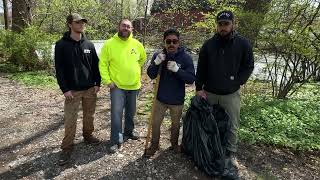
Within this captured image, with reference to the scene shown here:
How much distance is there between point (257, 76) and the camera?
8.99m

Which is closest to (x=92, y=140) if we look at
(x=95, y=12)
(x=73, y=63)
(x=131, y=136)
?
(x=131, y=136)

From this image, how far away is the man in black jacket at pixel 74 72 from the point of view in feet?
16.6

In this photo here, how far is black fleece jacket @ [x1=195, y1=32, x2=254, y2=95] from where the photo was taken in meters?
4.79

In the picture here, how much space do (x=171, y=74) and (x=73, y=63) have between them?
4.29 ft

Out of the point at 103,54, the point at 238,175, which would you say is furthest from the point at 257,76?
the point at 103,54

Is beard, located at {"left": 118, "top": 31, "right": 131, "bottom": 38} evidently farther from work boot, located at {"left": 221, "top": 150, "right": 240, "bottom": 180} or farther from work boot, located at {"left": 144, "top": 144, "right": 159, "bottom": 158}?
work boot, located at {"left": 221, "top": 150, "right": 240, "bottom": 180}

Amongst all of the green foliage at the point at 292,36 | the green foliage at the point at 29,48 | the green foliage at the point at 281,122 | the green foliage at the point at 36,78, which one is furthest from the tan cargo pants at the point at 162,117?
the green foliage at the point at 29,48

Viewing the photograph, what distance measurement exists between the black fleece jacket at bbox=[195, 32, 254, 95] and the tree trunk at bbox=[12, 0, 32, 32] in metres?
9.28

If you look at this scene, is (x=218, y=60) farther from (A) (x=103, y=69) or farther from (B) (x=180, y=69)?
(A) (x=103, y=69)

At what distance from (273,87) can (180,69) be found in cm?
450

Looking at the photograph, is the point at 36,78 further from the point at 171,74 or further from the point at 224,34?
the point at 224,34

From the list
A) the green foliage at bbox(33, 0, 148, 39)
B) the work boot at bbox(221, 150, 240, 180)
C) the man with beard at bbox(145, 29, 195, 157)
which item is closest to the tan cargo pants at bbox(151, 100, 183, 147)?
the man with beard at bbox(145, 29, 195, 157)

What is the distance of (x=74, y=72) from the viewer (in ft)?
16.8

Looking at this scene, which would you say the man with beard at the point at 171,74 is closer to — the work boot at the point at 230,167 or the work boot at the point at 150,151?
the work boot at the point at 150,151
